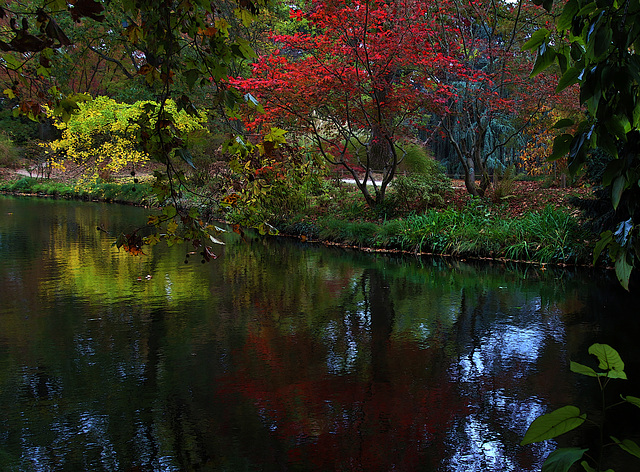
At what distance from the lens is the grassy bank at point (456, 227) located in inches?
446

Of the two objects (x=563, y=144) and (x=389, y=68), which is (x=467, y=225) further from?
(x=563, y=144)

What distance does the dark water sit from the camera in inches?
160

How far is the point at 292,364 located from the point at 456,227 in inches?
307

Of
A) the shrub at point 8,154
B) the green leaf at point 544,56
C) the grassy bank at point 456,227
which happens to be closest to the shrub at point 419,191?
the grassy bank at point 456,227

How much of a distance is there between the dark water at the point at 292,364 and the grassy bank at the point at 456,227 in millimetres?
988

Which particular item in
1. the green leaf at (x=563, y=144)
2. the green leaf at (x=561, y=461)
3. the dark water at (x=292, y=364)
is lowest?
the dark water at (x=292, y=364)

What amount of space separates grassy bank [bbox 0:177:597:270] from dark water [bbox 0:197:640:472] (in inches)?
38.9

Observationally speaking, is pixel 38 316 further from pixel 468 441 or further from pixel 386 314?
pixel 468 441

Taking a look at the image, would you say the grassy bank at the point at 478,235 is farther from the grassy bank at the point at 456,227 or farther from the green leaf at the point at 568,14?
the green leaf at the point at 568,14

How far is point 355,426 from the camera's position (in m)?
4.40

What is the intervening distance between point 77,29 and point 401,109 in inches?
524

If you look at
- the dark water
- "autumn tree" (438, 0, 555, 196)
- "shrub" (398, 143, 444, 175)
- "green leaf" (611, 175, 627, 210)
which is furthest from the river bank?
"green leaf" (611, 175, 627, 210)

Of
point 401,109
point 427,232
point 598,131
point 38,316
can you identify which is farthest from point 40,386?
point 401,109

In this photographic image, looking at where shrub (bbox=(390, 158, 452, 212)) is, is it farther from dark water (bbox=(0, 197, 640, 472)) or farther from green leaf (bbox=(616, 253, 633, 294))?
green leaf (bbox=(616, 253, 633, 294))
